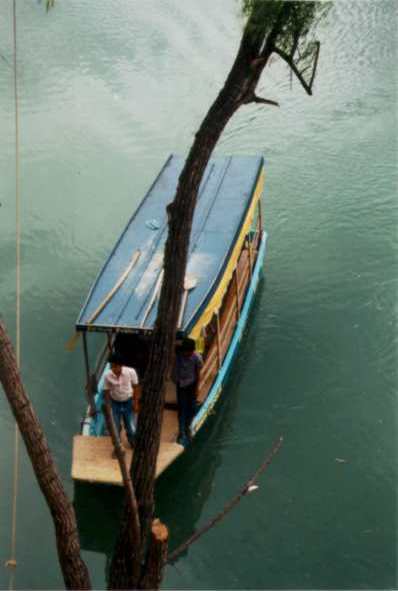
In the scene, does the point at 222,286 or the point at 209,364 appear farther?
the point at 209,364

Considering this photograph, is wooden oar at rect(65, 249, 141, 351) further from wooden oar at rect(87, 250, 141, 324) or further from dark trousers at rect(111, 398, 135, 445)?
dark trousers at rect(111, 398, 135, 445)

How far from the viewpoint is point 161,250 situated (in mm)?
8055

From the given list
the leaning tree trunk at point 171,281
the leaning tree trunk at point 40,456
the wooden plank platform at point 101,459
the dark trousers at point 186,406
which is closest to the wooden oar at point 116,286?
the dark trousers at point 186,406

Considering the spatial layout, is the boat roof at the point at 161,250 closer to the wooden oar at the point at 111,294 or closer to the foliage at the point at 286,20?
the wooden oar at the point at 111,294

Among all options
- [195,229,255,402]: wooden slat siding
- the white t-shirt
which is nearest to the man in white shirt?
the white t-shirt

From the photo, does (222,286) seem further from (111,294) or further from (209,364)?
(111,294)

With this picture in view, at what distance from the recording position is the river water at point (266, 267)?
22.9 feet

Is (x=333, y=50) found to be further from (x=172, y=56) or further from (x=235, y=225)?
(x=235, y=225)

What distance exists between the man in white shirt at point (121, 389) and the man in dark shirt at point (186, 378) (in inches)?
17.4

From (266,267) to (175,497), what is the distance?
4.36 metres

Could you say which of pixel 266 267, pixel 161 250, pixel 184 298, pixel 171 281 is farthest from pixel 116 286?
pixel 266 267

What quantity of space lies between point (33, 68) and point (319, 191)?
7.59 m

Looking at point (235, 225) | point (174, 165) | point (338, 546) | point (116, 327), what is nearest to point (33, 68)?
point (174, 165)

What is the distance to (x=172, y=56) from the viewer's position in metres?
17.0
